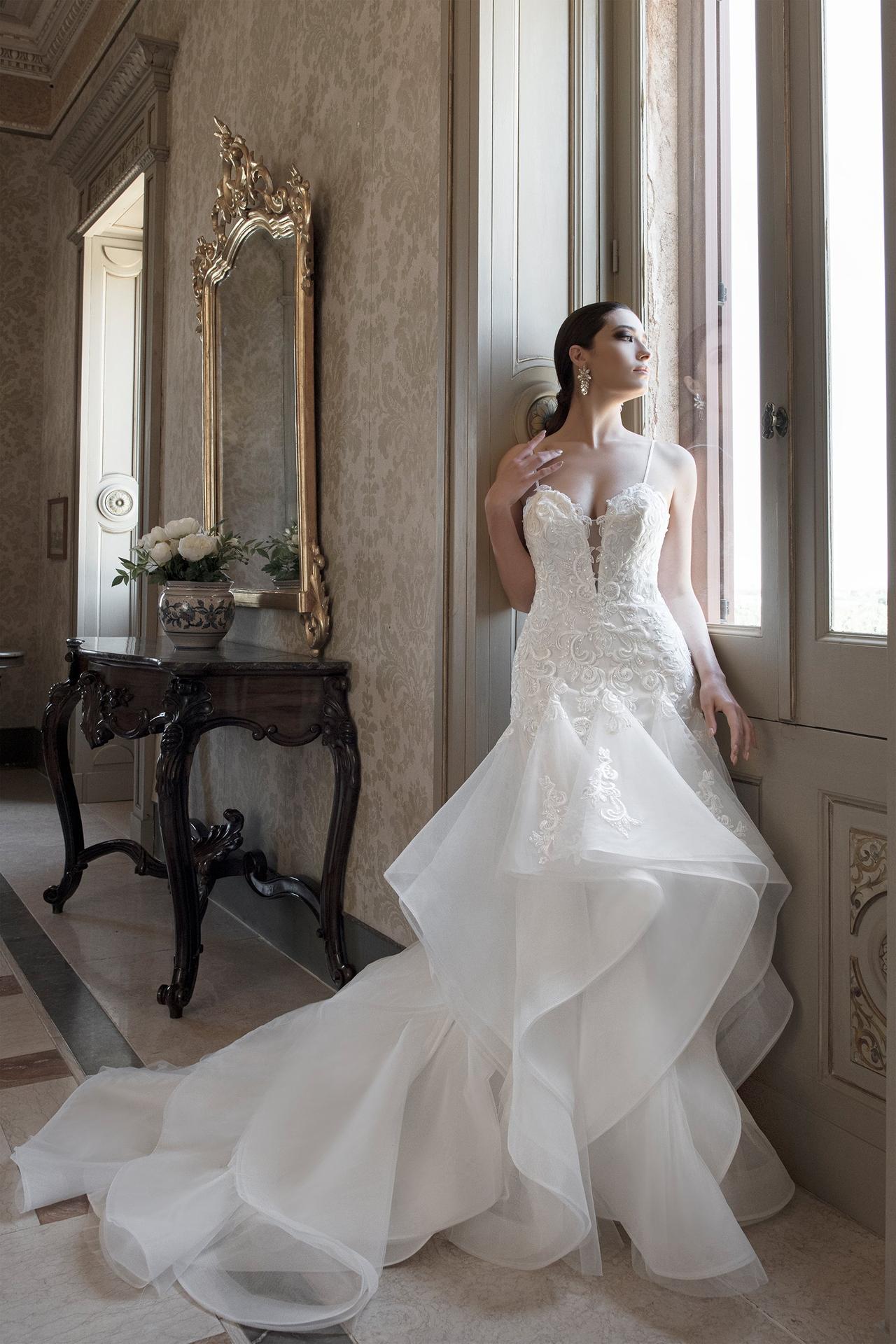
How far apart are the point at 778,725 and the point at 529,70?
1.64 meters

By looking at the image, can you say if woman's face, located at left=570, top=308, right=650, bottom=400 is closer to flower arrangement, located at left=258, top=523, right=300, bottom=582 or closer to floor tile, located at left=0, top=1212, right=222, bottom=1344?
flower arrangement, located at left=258, top=523, right=300, bottom=582

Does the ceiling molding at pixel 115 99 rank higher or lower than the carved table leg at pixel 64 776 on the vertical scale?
higher

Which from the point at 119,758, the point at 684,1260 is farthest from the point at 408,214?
the point at 119,758

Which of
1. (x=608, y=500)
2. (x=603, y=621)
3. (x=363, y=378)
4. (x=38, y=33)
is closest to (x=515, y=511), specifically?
(x=608, y=500)

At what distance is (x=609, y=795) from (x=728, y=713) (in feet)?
1.15

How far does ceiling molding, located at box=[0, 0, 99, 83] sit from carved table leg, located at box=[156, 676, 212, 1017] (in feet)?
14.8

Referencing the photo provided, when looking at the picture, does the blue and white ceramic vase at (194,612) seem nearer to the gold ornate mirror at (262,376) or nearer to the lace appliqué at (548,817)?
the gold ornate mirror at (262,376)

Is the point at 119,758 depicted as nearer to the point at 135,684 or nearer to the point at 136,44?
the point at 135,684

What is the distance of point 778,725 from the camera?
211 cm

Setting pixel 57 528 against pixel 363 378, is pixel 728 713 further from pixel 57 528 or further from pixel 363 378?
pixel 57 528

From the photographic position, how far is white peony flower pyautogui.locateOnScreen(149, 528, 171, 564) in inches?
134

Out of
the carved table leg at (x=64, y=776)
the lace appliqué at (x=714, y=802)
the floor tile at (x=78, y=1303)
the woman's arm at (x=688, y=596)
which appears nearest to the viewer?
the floor tile at (x=78, y=1303)

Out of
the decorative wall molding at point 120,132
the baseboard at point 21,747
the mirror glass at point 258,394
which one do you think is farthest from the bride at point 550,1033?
the baseboard at point 21,747

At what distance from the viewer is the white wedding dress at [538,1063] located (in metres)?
1.69
